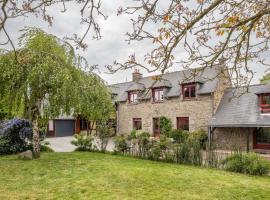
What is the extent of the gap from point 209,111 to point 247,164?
12377 millimetres

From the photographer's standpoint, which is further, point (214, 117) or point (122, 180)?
point (214, 117)

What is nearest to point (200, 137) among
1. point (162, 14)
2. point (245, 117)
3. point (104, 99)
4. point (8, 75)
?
point (245, 117)

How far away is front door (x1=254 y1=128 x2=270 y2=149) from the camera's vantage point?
20969mm

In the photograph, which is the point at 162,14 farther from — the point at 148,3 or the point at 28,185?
the point at 28,185

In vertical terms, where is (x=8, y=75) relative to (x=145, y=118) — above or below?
above

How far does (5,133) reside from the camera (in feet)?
53.0

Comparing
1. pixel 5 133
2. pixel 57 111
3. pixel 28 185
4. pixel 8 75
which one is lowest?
pixel 28 185

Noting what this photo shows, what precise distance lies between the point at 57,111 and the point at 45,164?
218cm

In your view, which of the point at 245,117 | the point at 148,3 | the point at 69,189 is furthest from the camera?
the point at 245,117

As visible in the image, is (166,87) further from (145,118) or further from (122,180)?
(122,180)

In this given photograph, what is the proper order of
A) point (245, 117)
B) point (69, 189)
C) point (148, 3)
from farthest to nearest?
point (245, 117)
point (69, 189)
point (148, 3)

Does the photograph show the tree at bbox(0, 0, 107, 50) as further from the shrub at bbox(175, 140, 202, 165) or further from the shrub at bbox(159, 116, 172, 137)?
the shrub at bbox(159, 116, 172, 137)

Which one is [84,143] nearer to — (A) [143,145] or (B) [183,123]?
(A) [143,145]

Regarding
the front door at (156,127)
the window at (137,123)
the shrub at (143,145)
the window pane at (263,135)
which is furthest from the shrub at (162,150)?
the window at (137,123)
